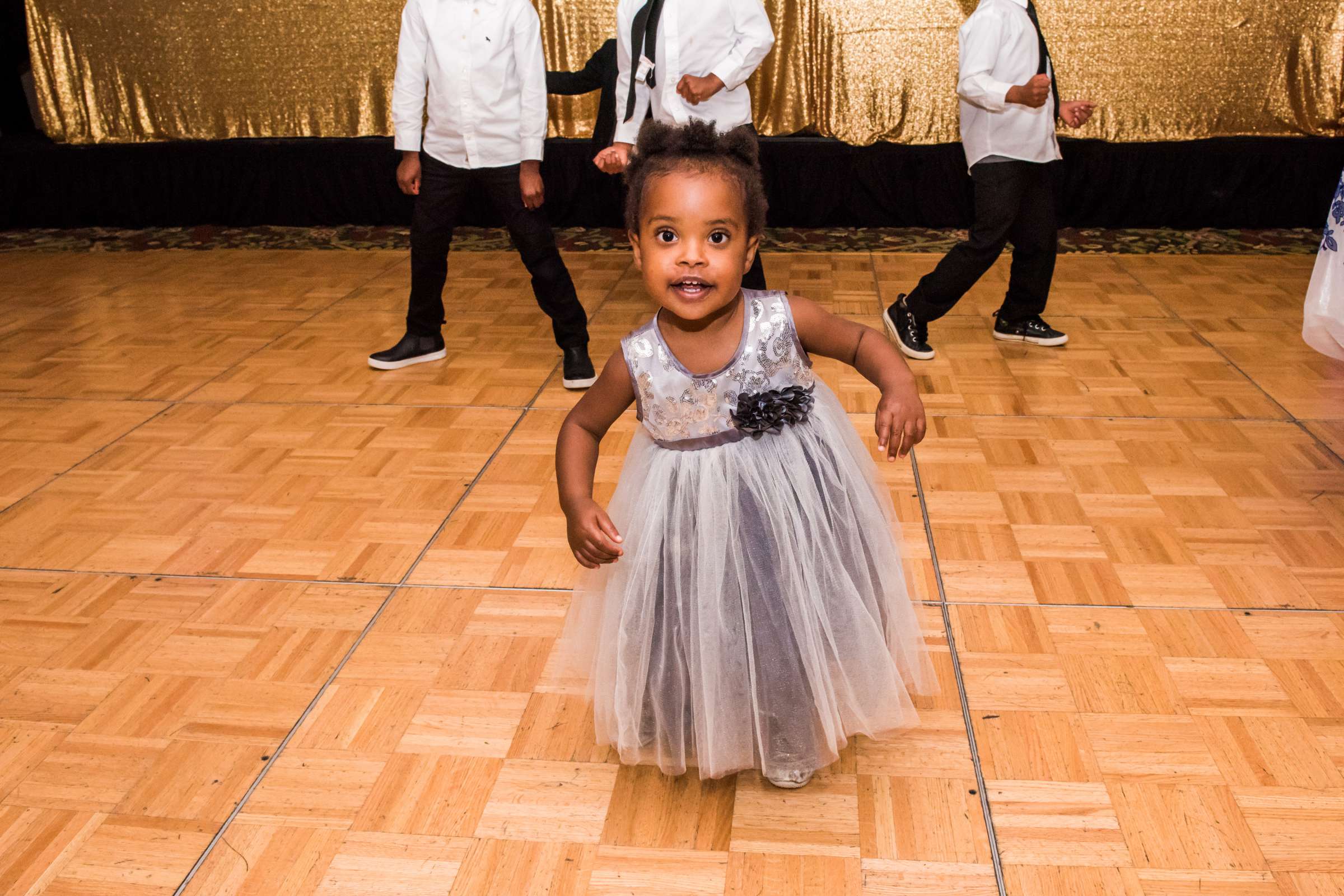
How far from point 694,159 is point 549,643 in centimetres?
105

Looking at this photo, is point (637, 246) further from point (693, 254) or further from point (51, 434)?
point (51, 434)

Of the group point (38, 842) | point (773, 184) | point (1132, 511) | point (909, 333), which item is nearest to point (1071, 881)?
point (1132, 511)

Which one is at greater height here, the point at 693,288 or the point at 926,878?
the point at 693,288

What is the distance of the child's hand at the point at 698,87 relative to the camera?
3.46 metres

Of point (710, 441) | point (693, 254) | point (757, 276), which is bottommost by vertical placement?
point (757, 276)

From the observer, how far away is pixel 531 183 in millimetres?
3627

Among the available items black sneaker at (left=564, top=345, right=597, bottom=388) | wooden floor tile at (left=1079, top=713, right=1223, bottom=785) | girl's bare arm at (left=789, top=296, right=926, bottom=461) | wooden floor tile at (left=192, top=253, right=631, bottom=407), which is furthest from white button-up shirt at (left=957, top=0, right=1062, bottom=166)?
wooden floor tile at (left=1079, top=713, right=1223, bottom=785)

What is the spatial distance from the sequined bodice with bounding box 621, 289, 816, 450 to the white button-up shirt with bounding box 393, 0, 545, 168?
2.05 meters

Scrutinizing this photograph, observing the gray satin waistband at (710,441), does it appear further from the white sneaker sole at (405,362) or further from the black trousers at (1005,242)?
the white sneaker sole at (405,362)

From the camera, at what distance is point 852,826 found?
5.69ft

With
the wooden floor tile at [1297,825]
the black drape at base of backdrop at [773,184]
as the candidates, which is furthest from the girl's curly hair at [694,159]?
the black drape at base of backdrop at [773,184]

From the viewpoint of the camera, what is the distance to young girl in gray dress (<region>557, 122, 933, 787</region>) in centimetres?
170

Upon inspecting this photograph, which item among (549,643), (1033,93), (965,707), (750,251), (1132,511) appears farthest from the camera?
(1033,93)

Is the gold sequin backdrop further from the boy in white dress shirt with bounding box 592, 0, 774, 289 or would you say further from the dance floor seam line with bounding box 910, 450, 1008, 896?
the dance floor seam line with bounding box 910, 450, 1008, 896
